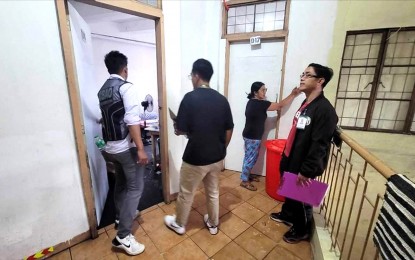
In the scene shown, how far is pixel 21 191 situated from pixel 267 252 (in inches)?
77.7

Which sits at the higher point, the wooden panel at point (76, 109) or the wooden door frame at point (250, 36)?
the wooden door frame at point (250, 36)

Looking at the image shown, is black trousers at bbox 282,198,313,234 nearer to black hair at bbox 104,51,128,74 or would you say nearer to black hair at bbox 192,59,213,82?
black hair at bbox 192,59,213,82

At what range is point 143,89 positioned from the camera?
5785 millimetres

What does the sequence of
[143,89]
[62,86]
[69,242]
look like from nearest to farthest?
[62,86], [69,242], [143,89]

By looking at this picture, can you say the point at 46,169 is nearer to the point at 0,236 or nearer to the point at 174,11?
the point at 0,236

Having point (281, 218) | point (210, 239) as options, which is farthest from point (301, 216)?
point (210, 239)

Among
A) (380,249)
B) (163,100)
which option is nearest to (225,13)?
(163,100)

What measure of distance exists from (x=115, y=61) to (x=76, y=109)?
49 cm

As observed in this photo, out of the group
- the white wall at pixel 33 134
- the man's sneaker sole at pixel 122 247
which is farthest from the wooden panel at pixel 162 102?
the white wall at pixel 33 134

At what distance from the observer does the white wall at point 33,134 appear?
1259 mm

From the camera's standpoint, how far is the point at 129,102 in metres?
1.50

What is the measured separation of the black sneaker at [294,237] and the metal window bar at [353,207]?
231mm

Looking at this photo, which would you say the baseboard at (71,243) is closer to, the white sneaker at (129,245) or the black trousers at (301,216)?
the white sneaker at (129,245)

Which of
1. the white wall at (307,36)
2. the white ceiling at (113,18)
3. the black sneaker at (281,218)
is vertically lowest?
the black sneaker at (281,218)
